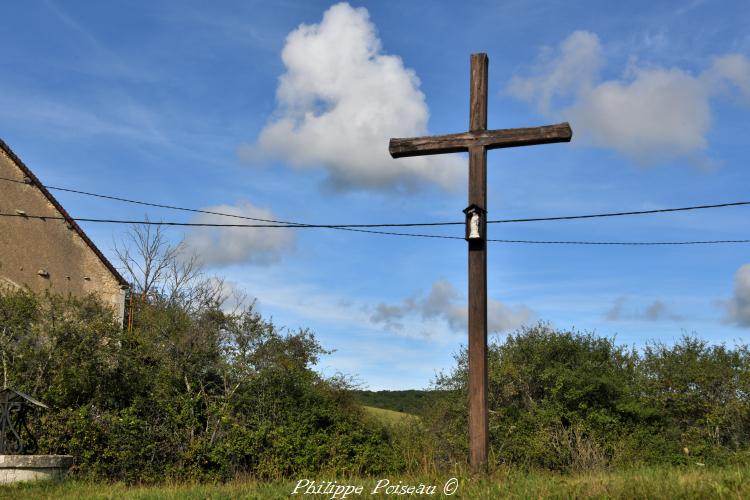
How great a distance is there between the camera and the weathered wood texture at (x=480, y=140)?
960 centimetres

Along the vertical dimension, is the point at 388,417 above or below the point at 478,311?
below

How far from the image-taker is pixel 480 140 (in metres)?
9.88

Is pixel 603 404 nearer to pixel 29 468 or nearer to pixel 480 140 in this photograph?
pixel 480 140

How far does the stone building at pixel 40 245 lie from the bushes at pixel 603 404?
13653 mm

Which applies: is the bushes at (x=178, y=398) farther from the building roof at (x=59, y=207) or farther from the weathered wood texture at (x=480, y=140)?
the weathered wood texture at (x=480, y=140)

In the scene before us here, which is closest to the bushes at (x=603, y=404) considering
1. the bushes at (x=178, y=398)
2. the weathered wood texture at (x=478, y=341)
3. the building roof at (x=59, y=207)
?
the bushes at (x=178, y=398)

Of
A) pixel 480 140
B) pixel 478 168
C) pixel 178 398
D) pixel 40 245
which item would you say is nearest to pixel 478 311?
pixel 478 168

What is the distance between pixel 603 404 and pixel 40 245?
20155 mm

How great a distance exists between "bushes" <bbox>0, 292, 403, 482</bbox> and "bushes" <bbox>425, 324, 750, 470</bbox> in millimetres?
2964

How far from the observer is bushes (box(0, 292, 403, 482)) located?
1585 centimetres

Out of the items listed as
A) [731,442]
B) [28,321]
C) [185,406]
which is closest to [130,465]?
[185,406]

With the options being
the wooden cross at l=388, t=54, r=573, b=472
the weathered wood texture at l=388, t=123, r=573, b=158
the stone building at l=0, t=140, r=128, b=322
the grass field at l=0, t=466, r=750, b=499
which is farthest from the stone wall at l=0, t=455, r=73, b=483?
the stone building at l=0, t=140, r=128, b=322

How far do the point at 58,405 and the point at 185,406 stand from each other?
2.88m

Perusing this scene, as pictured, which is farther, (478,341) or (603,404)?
(603,404)
